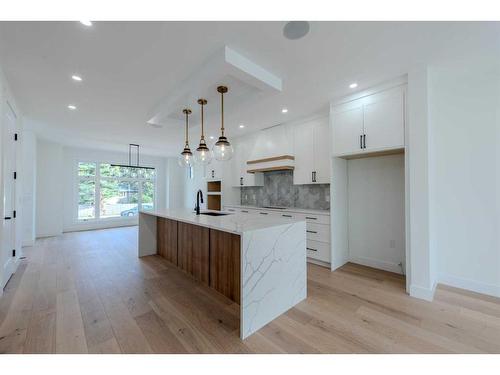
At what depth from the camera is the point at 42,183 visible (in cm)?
563

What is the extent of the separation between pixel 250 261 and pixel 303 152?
260cm

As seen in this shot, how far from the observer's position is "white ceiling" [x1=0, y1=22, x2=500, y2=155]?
1.74m

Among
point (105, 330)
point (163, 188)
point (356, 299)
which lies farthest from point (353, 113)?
point (163, 188)

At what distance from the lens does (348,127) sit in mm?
3008

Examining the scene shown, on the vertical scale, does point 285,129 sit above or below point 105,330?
above

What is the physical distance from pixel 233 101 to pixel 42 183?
594 centimetres

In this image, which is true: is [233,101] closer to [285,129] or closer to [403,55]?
[285,129]

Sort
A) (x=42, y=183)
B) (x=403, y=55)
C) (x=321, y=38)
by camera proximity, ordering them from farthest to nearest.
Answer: (x=42, y=183), (x=403, y=55), (x=321, y=38)

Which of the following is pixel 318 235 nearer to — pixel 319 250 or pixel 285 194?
pixel 319 250

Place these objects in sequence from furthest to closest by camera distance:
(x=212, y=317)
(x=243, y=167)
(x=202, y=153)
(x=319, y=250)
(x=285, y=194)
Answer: (x=243, y=167) → (x=285, y=194) → (x=319, y=250) → (x=202, y=153) → (x=212, y=317)

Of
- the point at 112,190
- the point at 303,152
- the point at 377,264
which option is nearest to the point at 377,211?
the point at 377,264

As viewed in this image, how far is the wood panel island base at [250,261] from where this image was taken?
178 centimetres

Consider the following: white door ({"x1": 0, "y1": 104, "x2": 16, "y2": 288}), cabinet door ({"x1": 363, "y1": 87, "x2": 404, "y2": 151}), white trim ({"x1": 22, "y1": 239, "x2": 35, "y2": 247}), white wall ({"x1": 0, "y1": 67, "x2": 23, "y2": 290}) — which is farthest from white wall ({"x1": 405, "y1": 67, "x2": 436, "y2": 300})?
white trim ({"x1": 22, "y1": 239, "x2": 35, "y2": 247})

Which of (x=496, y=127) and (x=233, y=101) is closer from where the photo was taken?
(x=496, y=127)
